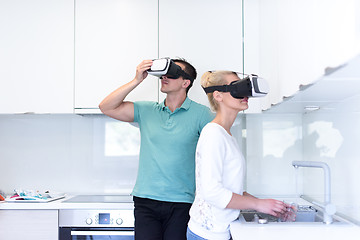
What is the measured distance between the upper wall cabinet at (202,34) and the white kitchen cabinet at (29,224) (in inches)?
37.7

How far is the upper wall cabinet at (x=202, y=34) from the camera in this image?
2.41 metres

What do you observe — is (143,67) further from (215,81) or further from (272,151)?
(272,151)

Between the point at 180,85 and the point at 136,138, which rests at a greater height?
the point at 180,85

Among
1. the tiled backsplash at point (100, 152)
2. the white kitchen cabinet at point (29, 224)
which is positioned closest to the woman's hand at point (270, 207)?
the tiled backsplash at point (100, 152)

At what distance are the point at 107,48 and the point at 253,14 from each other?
0.90 m

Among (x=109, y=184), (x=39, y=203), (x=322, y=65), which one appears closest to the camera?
(x=322, y=65)

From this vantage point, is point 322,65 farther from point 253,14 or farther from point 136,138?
point 136,138

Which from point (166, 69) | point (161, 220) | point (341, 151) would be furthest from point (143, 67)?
point (341, 151)

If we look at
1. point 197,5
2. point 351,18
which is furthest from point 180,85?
point 351,18

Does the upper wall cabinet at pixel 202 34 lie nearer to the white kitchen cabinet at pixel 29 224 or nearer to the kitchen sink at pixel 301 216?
the kitchen sink at pixel 301 216

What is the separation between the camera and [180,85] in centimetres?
215

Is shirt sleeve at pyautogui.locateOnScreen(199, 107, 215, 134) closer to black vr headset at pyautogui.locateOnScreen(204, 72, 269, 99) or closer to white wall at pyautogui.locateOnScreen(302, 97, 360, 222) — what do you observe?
black vr headset at pyautogui.locateOnScreen(204, 72, 269, 99)

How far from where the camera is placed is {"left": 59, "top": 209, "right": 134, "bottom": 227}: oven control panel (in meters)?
2.28

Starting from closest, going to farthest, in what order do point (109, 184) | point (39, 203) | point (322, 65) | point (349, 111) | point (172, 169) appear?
1. point (322, 65)
2. point (349, 111)
3. point (172, 169)
4. point (39, 203)
5. point (109, 184)
